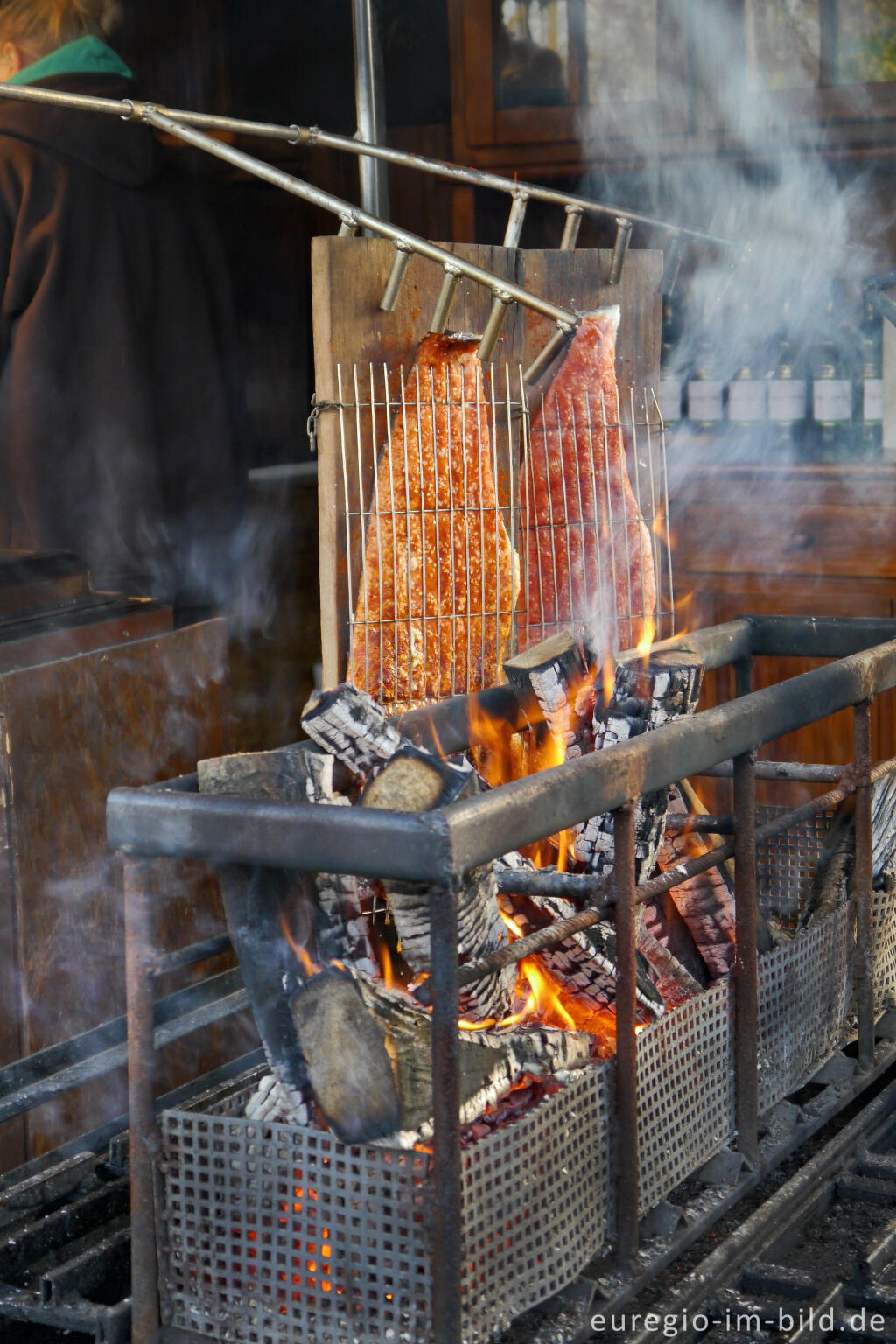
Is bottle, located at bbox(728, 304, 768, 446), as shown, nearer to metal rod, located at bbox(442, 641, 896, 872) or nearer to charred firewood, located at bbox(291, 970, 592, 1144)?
metal rod, located at bbox(442, 641, 896, 872)

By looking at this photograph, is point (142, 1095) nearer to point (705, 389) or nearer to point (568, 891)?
point (568, 891)

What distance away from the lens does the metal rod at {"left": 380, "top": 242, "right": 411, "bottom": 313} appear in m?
2.53

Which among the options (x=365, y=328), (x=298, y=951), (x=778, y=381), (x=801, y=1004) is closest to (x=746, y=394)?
(x=778, y=381)

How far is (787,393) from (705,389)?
238 millimetres

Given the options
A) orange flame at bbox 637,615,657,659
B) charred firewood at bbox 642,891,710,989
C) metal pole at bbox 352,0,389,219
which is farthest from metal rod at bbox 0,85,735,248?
charred firewood at bbox 642,891,710,989

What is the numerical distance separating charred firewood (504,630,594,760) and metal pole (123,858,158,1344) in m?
0.81

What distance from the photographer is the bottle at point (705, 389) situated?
4.36 m

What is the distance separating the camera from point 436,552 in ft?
9.23

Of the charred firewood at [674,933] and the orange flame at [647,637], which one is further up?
the orange flame at [647,637]

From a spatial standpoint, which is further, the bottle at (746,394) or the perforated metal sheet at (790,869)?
the bottle at (746,394)

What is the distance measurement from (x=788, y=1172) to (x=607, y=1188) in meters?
0.43

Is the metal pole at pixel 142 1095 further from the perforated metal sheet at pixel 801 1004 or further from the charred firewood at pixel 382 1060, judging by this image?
the perforated metal sheet at pixel 801 1004

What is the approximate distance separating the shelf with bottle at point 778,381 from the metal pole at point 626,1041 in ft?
8.20

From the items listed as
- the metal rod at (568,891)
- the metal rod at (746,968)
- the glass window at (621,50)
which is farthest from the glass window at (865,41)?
the metal rod at (746,968)
